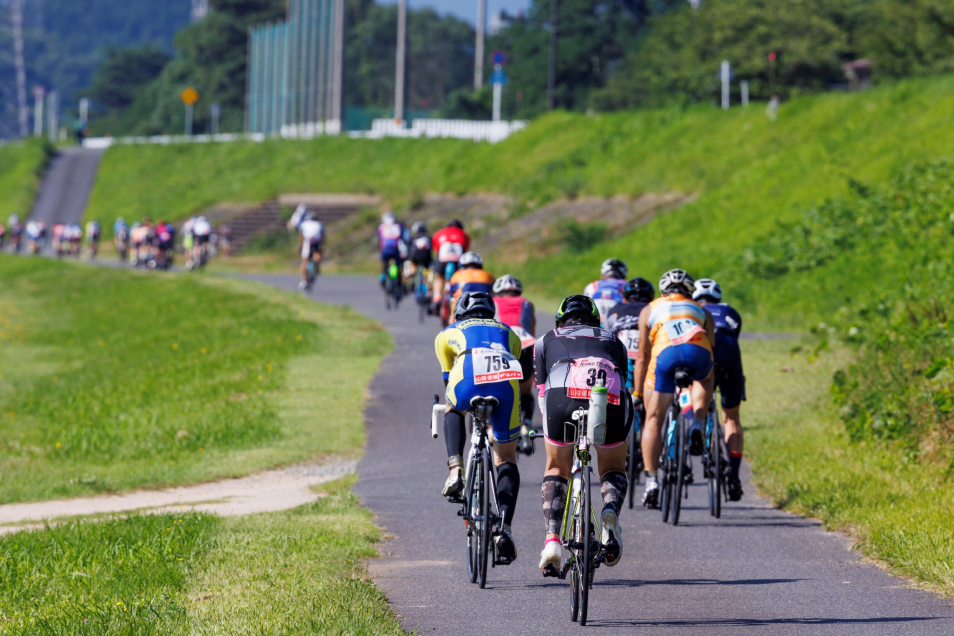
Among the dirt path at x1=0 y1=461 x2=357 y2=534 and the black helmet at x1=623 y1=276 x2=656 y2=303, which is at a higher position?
the black helmet at x1=623 y1=276 x2=656 y2=303

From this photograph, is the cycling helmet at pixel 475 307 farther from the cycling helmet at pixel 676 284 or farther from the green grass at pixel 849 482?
the green grass at pixel 849 482

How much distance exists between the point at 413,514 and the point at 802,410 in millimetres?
7004

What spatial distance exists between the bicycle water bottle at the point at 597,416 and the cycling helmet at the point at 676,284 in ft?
9.96

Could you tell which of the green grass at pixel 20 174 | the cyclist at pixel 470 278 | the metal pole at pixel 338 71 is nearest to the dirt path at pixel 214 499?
the cyclist at pixel 470 278

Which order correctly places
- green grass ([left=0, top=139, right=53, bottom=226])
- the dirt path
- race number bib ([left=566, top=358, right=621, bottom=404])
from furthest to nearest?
green grass ([left=0, top=139, right=53, bottom=226])
the dirt path
race number bib ([left=566, top=358, right=621, bottom=404])

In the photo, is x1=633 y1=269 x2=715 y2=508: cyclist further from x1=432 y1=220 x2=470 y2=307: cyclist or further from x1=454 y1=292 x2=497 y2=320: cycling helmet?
x1=432 y1=220 x2=470 y2=307: cyclist

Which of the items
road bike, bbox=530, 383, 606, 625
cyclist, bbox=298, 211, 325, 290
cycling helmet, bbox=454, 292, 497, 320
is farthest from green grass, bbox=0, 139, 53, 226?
road bike, bbox=530, 383, 606, 625

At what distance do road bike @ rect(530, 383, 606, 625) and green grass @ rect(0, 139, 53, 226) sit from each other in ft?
240

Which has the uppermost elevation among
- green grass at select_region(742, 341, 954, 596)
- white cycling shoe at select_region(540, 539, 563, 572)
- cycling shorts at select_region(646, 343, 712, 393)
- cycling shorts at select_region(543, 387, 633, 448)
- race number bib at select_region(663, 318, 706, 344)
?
race number bib at select_region(663, 318, 706, 344)

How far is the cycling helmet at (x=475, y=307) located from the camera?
8828 millimetres

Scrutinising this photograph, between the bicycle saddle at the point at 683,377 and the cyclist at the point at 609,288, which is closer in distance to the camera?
the bicycle saddle at the point at 683,377

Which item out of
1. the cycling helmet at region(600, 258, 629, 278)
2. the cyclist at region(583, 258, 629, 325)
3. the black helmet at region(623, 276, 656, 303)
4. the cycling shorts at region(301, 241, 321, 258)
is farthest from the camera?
the cycling shorts at region(301, 241, 321, 258)

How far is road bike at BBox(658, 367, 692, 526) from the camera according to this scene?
10.6 m

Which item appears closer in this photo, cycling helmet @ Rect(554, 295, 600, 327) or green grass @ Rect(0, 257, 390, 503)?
cycling helmet @ Rect(554, 295, 600, 327)
